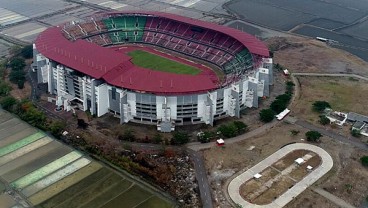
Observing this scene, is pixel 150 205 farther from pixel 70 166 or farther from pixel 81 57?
pixel 81 57

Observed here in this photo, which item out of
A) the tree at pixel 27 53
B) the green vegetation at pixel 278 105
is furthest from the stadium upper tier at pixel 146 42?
the tree at pixel 27 53

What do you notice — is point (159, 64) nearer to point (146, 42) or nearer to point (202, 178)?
point (146, 42)

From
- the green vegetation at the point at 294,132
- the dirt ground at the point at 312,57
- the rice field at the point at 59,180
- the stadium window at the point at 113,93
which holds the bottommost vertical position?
the rice field at the point at 59,180

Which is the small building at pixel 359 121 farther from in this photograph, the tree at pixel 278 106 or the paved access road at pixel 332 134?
the tree at pixel 278 106

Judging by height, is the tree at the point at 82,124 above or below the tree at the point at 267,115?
below

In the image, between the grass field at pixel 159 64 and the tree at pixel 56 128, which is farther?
the grass field at pixel 159 64

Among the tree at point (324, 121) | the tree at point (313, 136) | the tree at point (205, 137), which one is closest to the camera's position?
the tree at point (205, 137)

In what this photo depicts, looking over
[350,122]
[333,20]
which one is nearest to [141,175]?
[350,122]
